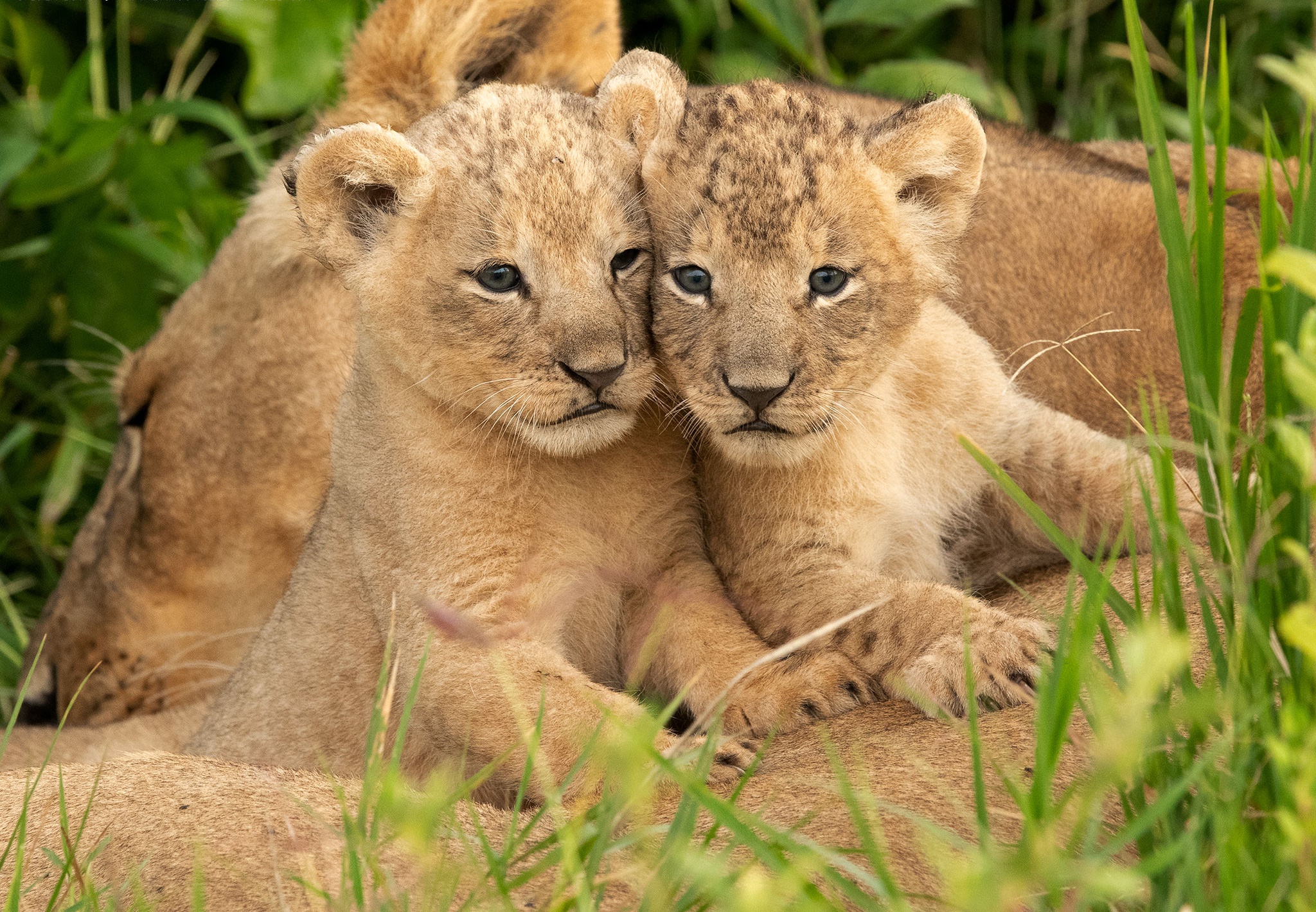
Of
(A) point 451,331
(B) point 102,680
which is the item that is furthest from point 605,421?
(B) point 102,680

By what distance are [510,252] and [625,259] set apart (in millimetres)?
185

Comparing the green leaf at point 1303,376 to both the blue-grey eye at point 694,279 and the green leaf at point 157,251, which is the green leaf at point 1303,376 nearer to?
the blue-grey eye at point 694,279

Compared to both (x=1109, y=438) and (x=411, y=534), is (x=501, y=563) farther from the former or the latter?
(x=1109, y=438)

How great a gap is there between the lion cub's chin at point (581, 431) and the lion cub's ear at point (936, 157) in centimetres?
59

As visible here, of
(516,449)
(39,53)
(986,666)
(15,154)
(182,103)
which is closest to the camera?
(986,666)

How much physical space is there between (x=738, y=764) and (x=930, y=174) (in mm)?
1008

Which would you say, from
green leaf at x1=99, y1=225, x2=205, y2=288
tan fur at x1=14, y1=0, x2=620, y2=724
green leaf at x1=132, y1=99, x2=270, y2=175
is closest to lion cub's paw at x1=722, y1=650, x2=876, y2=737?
tan fur at x1=14, y1=0, x2=620, y2=724

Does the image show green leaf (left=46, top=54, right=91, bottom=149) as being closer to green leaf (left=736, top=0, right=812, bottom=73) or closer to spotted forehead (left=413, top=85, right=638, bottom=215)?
green leaf (left=736, top=0, right=812, bottom=73)

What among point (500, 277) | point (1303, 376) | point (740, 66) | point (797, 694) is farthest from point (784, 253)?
point (740, 66)

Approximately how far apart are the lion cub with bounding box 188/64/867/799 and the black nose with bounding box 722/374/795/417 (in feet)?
0.55

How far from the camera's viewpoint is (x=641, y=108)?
238cm

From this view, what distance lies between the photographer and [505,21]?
3.25 meters

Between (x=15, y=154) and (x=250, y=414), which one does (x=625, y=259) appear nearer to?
(x=250, y=414)

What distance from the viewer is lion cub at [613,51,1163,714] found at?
220cm
